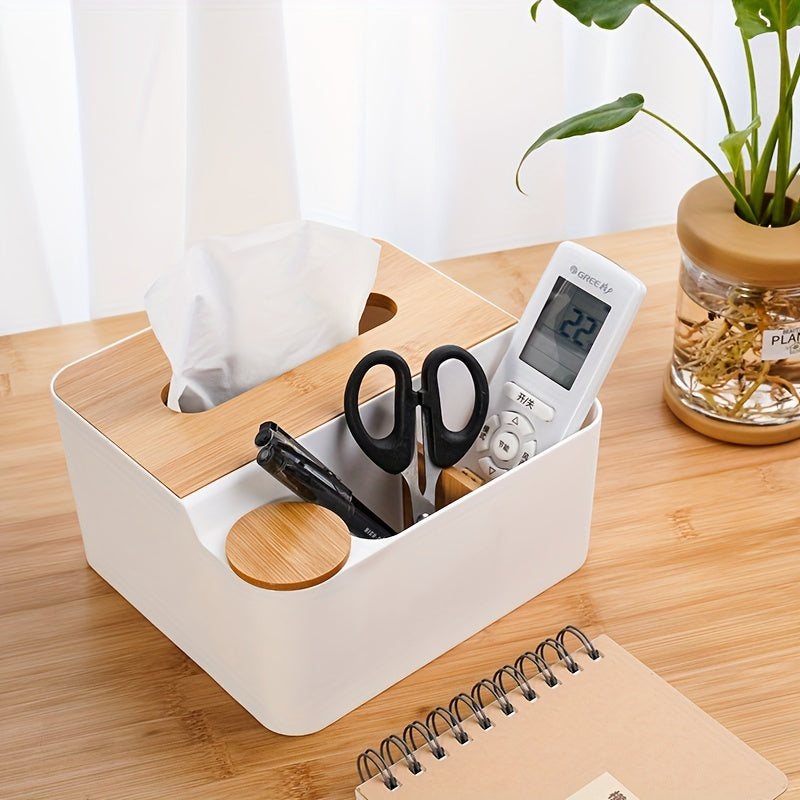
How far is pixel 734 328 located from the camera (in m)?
0.88

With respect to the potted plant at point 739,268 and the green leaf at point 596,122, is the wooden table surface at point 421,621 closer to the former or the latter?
the potted plant at point 739,268

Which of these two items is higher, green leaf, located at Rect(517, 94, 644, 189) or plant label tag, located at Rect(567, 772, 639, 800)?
green leaf, located at Rect(517, 94, 644, 189)

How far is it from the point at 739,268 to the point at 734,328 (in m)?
0.05

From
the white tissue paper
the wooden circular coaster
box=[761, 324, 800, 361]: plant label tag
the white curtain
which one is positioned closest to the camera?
the wooden circular coaster

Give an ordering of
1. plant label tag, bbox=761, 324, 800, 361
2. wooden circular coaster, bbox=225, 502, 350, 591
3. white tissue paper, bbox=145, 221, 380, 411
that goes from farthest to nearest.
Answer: plant label tag, bbox=761, 324, 800, 361, white tissue paper, bbox=145, 221, 380, 411, wooden circular coaster, bbox=225, 502, 350, 591

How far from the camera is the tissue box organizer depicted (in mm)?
686

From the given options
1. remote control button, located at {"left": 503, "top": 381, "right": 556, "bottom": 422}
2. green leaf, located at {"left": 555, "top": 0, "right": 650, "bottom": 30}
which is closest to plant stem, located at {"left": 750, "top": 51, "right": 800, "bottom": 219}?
green leaf, located at {"left": 555, "top": 0, "right": 650, "bottom": 30}

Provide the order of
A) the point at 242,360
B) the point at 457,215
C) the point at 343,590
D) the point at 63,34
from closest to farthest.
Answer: the point at 343,590
the point at 242,360
the point at 63,34
the point at 457,215

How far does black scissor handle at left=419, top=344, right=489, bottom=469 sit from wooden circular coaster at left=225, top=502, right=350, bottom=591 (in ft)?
0.32

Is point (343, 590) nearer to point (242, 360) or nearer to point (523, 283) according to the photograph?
point (242, 360)

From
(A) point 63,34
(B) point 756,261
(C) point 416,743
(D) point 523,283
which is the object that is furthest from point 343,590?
(A) point 63,34

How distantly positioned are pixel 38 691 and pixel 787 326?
559 mm

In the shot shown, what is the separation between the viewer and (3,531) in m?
0.87

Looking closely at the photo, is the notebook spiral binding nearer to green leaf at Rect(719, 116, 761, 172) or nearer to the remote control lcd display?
the remote control lcd display
